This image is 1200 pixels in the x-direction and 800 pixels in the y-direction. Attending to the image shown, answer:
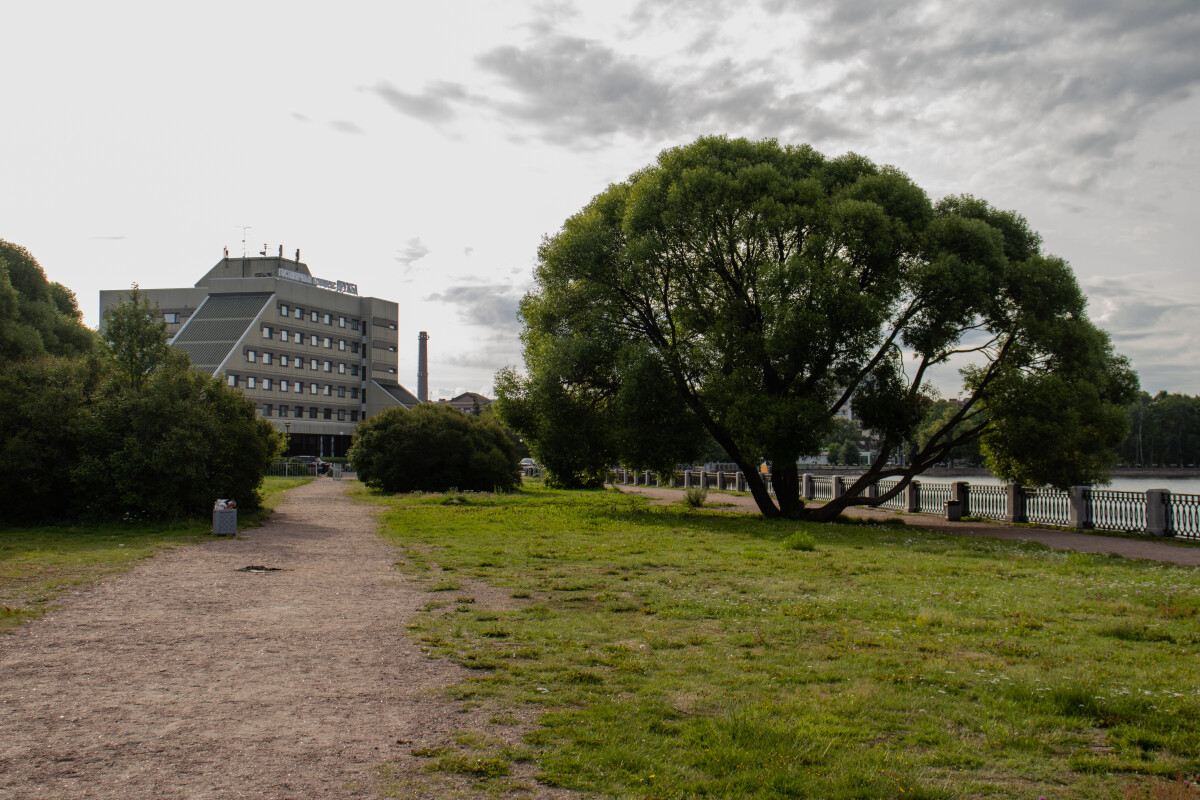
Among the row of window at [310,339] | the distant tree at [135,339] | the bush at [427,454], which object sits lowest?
the bush at [427,454]

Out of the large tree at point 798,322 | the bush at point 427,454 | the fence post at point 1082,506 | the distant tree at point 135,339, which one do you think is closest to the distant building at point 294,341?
the bush at point 427,454

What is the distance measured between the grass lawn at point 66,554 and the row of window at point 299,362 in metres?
77.9

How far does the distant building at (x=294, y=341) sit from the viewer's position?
91.4 meters

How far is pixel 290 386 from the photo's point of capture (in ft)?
317

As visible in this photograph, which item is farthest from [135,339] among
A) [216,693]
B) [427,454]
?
[216,693]

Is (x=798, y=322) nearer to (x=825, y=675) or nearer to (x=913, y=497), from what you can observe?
(x=913, y=497)

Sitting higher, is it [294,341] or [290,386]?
[294,341]

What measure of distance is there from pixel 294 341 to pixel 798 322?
86.7 meters

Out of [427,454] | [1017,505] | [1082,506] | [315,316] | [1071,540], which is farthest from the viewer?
[315,316]

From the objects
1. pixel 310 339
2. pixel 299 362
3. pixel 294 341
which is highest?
pixel 310 339

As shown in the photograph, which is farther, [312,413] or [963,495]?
[312,413]

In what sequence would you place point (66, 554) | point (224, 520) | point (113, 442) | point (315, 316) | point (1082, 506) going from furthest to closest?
point (315, 316), point (1082, 506), point (113, 442), point (224, 520), point (66, 554)

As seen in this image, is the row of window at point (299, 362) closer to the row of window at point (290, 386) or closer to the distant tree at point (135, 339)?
the row of window at point (290, 386)

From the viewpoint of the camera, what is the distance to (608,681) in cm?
632
